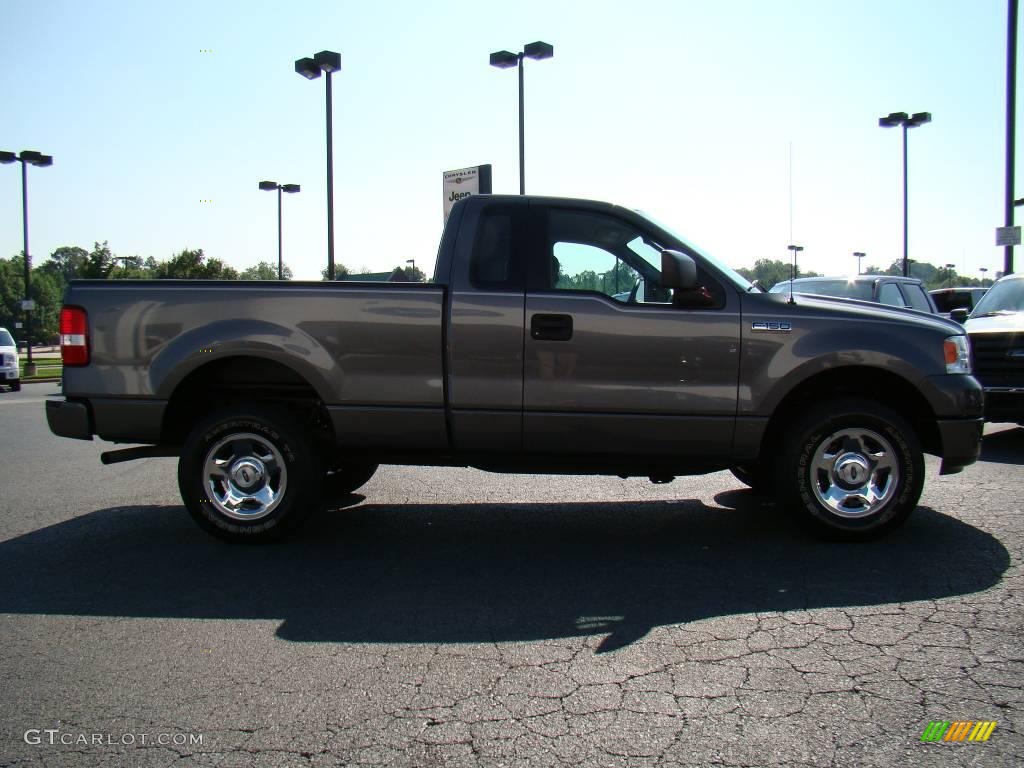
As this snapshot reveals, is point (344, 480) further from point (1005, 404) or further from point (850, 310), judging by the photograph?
point (1005, 404)

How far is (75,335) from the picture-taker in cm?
520

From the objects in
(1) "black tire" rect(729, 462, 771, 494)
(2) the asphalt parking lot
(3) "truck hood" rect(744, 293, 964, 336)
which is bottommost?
(2) the asphalt parking lot

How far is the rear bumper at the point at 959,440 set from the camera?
5090mm

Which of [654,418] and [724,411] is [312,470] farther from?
[724,411]

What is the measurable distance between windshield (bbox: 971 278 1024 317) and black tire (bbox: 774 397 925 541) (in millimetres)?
5791

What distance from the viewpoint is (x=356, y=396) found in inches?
202

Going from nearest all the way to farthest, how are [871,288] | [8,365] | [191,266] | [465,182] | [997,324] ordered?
[997,324] < [871,288] < [465,182] < [8,365] < [191,266]

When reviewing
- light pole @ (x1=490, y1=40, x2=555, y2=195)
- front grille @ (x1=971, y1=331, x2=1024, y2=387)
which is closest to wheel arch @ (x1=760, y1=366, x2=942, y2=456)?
front grille @ (x1=971, y1=331, x2=1024, y2=387)

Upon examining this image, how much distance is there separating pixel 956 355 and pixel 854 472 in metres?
0.99

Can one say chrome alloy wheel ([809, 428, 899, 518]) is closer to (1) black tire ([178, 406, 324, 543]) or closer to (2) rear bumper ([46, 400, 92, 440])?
(1) black tire ([178, 406, 324, 543])

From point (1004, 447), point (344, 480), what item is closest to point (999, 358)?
point (1004, 447)

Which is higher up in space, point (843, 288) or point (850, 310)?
point (843, 288)

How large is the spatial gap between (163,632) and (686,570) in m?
2.69

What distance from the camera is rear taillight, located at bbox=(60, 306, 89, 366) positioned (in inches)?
204
